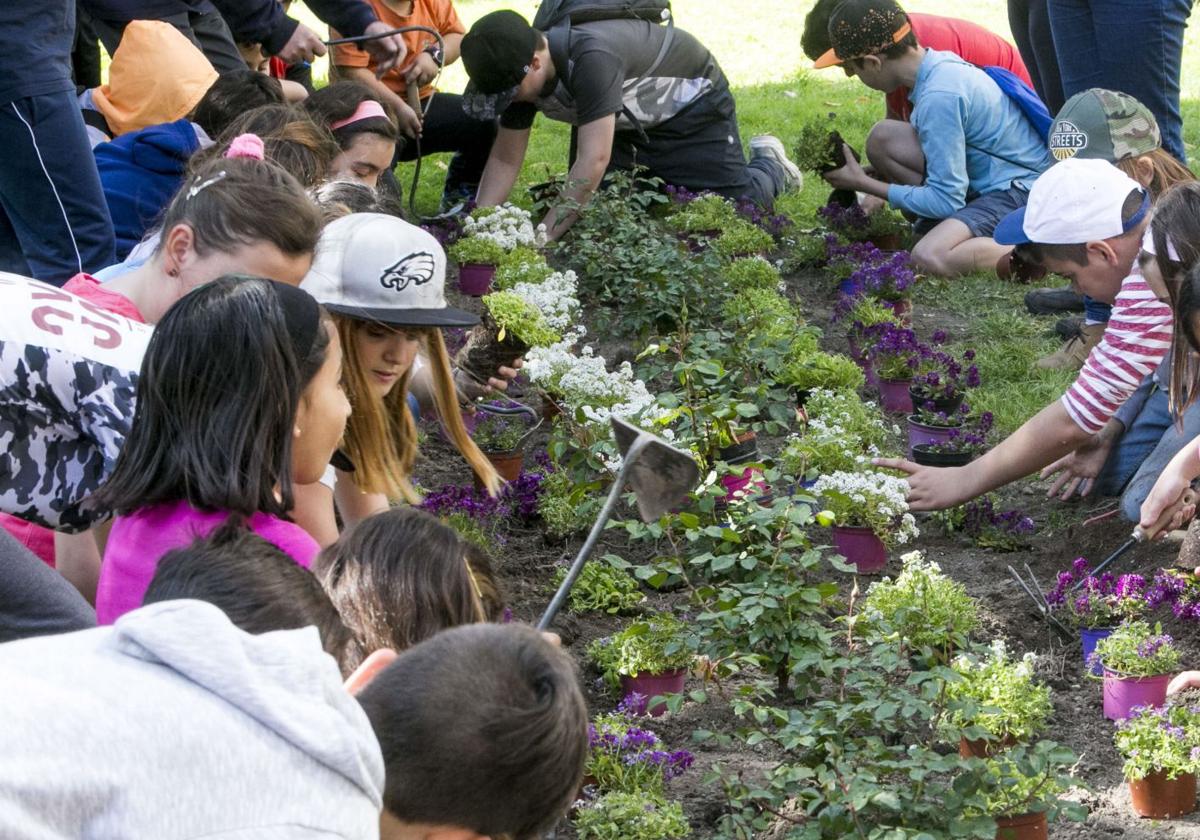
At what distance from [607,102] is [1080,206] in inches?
113

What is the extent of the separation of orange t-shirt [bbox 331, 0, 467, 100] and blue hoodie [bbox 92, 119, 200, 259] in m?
1.95

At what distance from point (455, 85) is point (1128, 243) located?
23.2 feet

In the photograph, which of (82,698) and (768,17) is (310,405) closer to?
(82,698)

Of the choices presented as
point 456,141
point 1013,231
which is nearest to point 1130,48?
point 1013,231

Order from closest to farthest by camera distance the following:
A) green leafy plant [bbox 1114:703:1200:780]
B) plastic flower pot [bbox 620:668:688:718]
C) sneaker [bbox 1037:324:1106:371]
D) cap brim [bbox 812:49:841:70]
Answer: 1. green leafy plant [bbox 1114:703:1200:780]
2. plastic flower pot [bbox 620:668:688:718]
3. sneaker [bbox 1037:324:1106:371]
4. cap brim [bbox 812:49:841:70]

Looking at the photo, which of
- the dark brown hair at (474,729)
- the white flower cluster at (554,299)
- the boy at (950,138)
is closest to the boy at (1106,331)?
the white flower cluster at (554,299)

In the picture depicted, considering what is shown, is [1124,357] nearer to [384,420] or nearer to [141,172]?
[384,420]

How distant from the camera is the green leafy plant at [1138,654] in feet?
9.76

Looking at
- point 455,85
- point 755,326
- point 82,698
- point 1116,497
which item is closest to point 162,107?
point 755,326

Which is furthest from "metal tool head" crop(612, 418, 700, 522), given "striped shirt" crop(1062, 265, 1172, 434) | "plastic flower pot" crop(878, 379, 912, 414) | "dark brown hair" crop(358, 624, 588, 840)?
"plastic flower pot" crop(878, 379, 912, 414)

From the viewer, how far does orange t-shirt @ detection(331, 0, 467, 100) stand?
6594 mm

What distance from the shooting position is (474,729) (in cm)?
142

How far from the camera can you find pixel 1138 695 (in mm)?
2994

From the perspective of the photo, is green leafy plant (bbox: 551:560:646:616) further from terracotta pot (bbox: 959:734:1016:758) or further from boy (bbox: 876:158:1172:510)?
terracotta pot (bbox: 959:734:1016:758)
